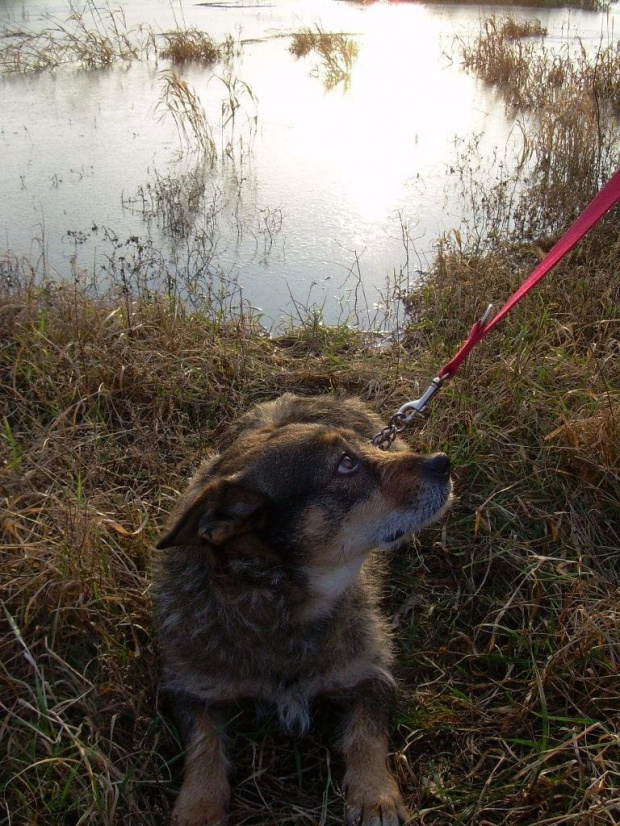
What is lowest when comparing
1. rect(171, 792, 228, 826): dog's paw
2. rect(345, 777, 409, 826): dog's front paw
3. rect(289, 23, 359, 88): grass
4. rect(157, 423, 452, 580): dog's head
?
rect(345, 777, 409, 826): dog's front paw

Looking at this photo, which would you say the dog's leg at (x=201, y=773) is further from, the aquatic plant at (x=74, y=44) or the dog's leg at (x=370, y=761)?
the aquatic plant at (x=74, y=44)

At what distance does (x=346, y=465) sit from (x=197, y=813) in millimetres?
1366

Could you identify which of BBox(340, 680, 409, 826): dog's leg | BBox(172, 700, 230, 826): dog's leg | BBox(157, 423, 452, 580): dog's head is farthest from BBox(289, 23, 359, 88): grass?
BBox(172, 700, 230, 826): dog's leg

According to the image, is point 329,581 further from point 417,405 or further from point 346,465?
point 417,405

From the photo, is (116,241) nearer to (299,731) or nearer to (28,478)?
(28,478)

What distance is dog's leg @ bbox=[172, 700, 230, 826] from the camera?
8.87ft

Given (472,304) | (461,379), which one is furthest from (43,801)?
(472,304)

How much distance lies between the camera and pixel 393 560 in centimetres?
400

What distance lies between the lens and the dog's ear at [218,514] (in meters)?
2.69

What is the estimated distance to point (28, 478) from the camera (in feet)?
12.7

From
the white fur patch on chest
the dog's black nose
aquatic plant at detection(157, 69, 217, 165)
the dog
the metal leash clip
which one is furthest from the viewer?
aquatic plant at detection(157, 69, 217, 165)

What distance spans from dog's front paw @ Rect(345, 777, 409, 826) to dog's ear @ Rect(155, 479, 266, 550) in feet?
3.42

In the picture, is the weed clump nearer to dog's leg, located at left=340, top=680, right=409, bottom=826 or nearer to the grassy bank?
the grassy bank

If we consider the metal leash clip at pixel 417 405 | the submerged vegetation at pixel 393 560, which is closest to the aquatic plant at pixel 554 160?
the submerged vegetation at pixel 393 560
